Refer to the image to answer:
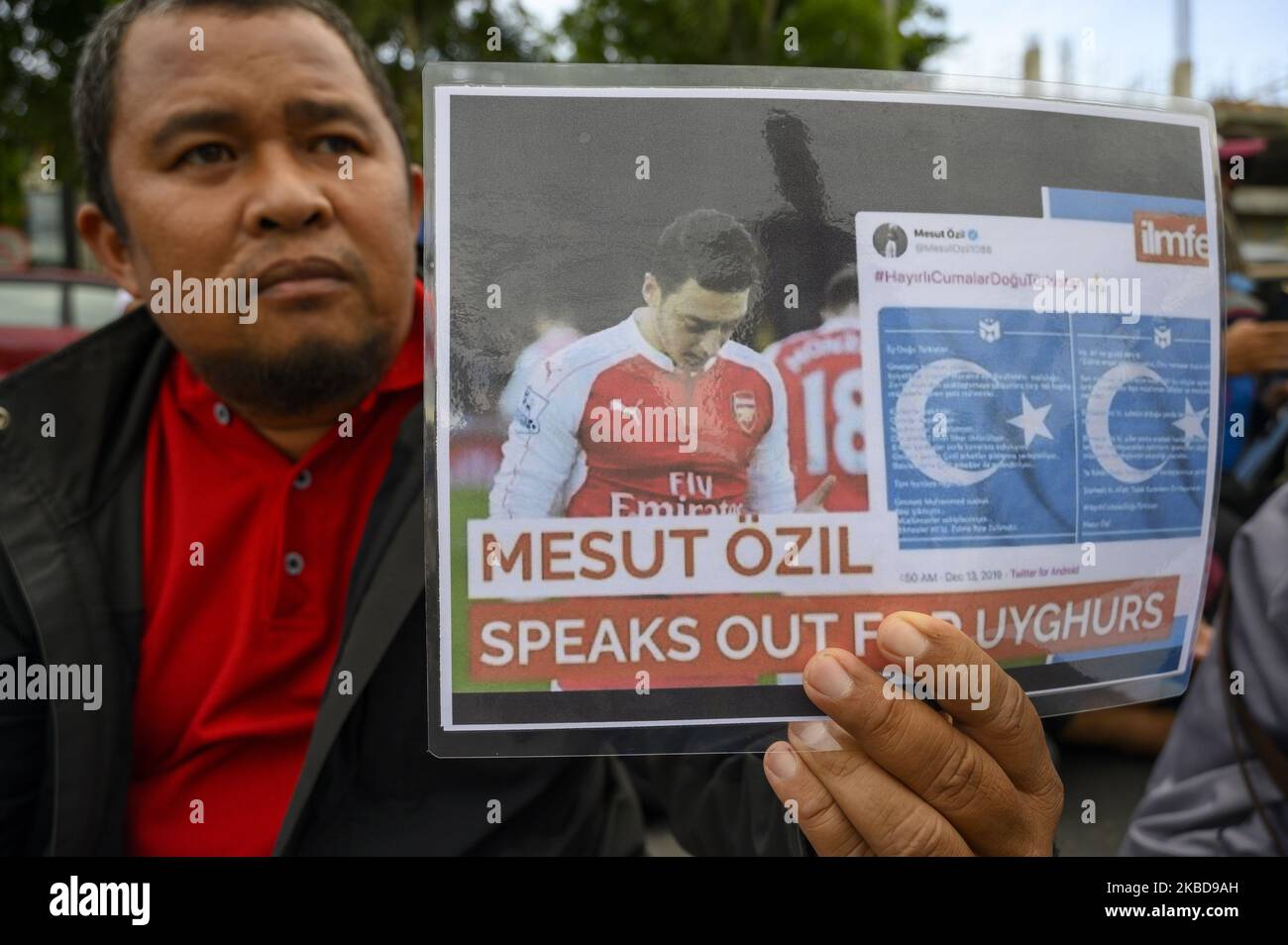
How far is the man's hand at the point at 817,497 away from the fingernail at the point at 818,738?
25 centimetres

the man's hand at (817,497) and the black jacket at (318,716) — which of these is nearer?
the man's hand at (817,497)

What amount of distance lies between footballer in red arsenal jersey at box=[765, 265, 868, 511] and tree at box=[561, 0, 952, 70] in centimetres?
751

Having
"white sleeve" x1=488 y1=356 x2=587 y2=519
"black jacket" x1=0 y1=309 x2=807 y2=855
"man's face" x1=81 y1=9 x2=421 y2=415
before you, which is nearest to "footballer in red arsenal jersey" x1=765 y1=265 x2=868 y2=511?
"white sleeve" x1=488 y1=356 x2=587 y2=519

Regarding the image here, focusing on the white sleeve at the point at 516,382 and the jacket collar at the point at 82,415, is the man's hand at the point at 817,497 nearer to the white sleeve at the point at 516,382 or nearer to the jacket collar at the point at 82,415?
the white sleeve at the point at 516,382

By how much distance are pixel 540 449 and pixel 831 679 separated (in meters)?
0.39

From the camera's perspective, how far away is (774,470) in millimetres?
990

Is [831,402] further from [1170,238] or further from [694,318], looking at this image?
[1170,238]

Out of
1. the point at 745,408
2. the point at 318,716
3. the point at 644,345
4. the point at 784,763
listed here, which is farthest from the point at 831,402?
the point at 318,716

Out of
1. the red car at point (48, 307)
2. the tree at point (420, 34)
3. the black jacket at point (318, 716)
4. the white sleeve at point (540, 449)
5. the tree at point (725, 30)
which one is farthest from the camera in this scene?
the tree at point (420, 34)

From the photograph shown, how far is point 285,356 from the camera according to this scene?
1.35 meters

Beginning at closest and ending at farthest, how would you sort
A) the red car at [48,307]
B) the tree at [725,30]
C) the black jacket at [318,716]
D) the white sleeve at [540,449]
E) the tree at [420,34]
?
the white sleeve at [540,449] < the black jacket at [318,716] < the red car at [48,307] < the tree at [725,30] < the tree at [420,34]

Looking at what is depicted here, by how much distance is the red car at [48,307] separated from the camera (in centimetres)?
729

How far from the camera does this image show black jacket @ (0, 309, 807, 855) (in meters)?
1.28

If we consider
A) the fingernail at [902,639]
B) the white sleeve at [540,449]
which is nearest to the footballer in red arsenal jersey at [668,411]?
the white sleeve at [540,449]
